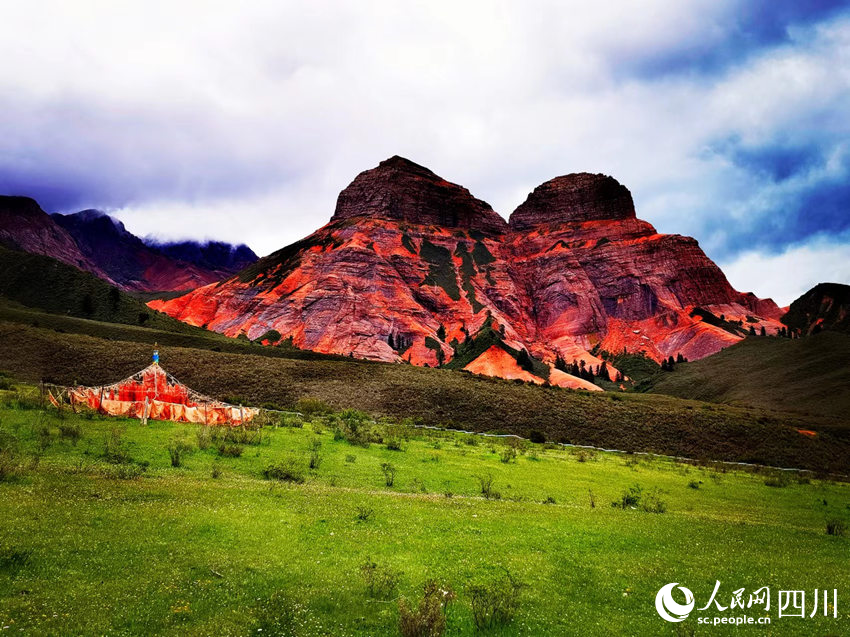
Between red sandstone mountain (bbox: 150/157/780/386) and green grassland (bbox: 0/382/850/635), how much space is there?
282ft

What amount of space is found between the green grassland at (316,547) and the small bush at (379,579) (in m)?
0.04

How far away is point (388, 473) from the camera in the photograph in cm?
2056

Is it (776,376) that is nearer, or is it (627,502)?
(627,502)

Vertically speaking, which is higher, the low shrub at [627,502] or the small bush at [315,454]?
the small bush at [315,454]

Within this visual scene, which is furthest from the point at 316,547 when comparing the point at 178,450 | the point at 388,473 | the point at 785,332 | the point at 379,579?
the point at 785,332

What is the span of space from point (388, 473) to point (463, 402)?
36862 mm

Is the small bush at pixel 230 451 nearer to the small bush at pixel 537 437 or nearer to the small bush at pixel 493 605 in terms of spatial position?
the small bush at pixel 493 605

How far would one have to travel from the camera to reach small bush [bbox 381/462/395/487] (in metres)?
19.1

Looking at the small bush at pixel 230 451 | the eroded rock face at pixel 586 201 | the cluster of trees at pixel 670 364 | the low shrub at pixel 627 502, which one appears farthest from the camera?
the eroded rock face at pixel 586 201

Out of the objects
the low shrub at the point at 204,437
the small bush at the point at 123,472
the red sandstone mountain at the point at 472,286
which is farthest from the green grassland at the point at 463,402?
the red sandstone mountain at the point at 472,286

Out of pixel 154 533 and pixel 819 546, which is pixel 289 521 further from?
pixel 819 546

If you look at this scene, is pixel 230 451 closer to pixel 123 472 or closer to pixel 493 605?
pixel 123 472

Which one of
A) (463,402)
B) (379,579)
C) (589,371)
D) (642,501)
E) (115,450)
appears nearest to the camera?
(379,579)

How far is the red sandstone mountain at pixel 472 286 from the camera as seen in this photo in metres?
129
